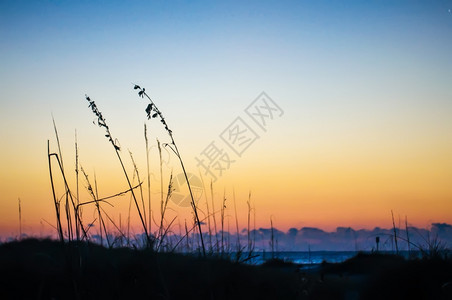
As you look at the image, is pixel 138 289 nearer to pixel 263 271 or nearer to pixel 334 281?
pixel 263 271

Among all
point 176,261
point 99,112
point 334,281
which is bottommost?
point 334,281

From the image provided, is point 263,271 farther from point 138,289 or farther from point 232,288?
point 138,289

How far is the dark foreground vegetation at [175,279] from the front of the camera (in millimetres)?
3605

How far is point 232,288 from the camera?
3.89 meters

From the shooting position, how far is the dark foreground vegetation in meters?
3.61

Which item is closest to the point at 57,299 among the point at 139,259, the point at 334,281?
the point at 139,259

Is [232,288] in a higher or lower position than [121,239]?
lower

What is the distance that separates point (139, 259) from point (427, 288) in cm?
245

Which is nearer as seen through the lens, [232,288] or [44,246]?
[232,288]

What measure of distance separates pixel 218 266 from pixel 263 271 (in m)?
0.46

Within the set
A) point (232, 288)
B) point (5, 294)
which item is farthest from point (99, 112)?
point (232, 288)

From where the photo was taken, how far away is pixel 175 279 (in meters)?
3.89

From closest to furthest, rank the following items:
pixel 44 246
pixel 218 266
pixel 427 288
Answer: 1. pixel 427 288
2. pixel 218 266
3. pixel 44 246

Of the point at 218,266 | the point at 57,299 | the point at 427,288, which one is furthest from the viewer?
the point at 218,266
